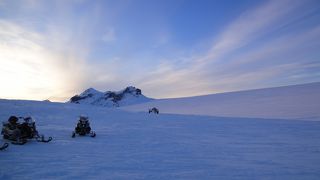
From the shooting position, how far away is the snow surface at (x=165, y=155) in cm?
859

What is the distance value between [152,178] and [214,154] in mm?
4498

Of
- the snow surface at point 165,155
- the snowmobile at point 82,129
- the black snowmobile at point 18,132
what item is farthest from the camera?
the snowmobile at point 82,129

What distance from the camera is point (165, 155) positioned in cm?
1142

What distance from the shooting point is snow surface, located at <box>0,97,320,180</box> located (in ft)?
28.2

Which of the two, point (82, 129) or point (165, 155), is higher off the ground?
point (82, 129)

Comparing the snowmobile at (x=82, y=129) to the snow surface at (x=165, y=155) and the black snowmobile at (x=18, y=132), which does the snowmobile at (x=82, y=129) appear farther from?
the black snowmobile at (x=18, y=132)

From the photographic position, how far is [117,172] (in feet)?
28.3

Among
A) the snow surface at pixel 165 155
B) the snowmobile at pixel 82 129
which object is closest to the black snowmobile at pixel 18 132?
the snow surface at pixel 165 155

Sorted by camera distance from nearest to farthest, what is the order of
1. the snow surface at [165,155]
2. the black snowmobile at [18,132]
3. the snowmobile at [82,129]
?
the snow surface at [165,155], the black snowmobile at [18,132], the snowmobile at [82,129]

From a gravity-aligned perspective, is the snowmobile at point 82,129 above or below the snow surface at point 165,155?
above

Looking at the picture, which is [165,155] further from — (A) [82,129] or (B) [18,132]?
(B) [18,132]

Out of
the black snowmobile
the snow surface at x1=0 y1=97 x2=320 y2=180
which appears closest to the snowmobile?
the snow surface at x1=0 y1=97 x2=320 y2=180

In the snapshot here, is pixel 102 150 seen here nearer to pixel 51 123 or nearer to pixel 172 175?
pixel 172 175

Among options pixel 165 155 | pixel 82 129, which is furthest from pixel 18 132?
pixel 165 155
